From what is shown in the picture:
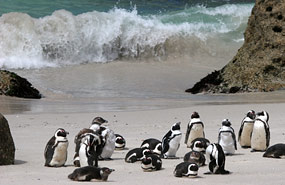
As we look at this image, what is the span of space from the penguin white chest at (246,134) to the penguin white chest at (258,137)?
16.4 inches

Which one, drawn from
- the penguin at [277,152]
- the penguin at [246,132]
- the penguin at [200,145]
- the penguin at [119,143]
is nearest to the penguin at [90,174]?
the penguin at [200,145]

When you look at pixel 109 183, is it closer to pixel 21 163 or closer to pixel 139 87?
pixel 21 163

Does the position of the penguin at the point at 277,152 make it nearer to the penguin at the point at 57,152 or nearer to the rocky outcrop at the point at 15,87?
the penguin at the point at 57,152

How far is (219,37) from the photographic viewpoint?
29469 mm

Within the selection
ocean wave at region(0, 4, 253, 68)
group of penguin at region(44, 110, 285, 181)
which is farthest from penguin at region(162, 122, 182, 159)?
ocean wave at region(0, 4, 253, 68)

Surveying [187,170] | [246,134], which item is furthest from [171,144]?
[187,170]

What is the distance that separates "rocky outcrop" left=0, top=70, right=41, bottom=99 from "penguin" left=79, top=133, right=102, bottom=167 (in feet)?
28.0

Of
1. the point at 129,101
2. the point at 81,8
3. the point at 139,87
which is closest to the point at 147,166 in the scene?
the point at 129,101

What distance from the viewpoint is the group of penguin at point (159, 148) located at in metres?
7.19

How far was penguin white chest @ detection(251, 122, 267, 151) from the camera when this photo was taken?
9.19 meters

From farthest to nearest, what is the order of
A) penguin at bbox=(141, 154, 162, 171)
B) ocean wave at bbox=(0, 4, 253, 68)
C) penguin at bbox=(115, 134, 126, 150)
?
ocean wave at bbox=(0, 4, 253, 68) → penguin at bbox=(115, 134, 126, 150) → penguin at bbox=(141, 154, 162, 171)

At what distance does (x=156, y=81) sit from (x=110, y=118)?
26.3 ft

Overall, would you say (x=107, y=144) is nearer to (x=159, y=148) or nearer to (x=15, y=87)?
(x=159, y=148)

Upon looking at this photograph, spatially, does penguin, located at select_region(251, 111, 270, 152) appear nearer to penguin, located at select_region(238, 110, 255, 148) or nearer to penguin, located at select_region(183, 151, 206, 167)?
penguin, located at select_region(238, 110, 255, 148)
